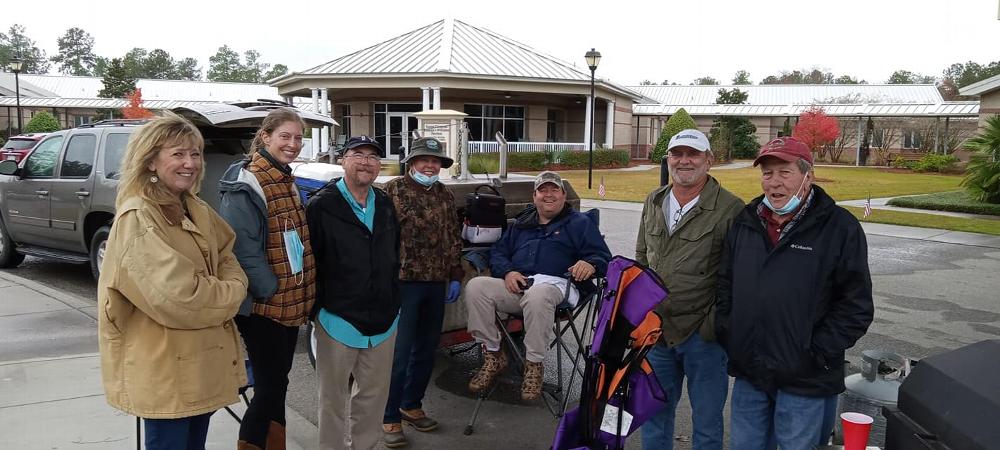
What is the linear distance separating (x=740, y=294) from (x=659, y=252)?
2.20 ft

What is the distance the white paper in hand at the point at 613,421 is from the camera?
10.8 ft

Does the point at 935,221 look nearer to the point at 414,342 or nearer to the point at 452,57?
the point at 414,342

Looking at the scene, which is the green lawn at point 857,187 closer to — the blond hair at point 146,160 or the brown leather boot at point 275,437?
the brown leather boot at point 275,437

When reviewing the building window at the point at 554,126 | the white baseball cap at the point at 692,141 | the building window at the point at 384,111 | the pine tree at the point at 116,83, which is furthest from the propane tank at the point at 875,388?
the pine tree at the point at 116,83

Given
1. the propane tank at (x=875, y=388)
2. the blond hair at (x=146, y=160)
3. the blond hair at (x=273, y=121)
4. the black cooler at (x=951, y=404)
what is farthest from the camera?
the blond hair at (x=273, y=121)

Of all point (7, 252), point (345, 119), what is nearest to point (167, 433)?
point (7, 252)

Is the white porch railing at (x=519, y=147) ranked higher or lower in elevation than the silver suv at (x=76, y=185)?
higher

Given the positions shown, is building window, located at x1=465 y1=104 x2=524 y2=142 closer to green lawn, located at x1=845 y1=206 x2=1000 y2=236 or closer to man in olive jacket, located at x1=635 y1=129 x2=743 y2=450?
green lawn, located at x1=845 y1=206 x2=1000 y2=236

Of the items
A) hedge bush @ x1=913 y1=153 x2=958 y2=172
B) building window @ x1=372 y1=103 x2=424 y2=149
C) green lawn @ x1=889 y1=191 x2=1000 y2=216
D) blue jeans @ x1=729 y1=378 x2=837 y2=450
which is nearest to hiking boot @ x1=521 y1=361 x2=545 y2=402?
blue jeans @ x1=729 y1=378 x2=837 y2=450

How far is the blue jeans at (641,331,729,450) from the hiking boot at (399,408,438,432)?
5.22 ft

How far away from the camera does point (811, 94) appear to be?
187 feet

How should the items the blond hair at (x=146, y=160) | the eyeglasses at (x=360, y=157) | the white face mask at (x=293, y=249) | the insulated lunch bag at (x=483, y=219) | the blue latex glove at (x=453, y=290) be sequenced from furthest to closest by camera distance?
the insulated lunch bag at (x=483, y=219)
the blue latex glove at (x=453, y=290)
the eyeglasses at (x=360, y=157)
the white face mask at (x=293, y=249)
the blond hair at (x=146, y=160)

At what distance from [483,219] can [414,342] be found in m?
1.07

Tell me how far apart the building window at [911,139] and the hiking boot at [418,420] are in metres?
51.0
